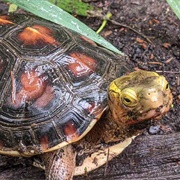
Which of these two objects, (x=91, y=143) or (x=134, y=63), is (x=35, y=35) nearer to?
(x=91, y=143)

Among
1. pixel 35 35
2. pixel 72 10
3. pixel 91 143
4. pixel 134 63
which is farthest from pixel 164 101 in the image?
pixel 72 10

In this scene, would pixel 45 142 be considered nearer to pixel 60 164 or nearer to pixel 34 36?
pixel 60 164

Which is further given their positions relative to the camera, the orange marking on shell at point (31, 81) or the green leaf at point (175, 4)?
the orange marking on shell at point (31, 81)

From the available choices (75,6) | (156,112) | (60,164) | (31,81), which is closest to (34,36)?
(31,81)

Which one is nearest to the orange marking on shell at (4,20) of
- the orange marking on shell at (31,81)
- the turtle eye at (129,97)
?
the orange marking on shell at (31,81)

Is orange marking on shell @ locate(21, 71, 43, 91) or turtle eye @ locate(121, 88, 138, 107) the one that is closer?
turtle eye @ locate(121, 88, 138, 107)

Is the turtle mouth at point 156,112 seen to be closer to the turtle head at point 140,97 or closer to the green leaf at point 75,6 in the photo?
the turtle head at point 140,97

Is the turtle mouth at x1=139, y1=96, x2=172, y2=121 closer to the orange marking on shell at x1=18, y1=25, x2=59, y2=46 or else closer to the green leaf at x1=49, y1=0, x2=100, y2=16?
the orange marking on shell at x1=18, y1=25, x2=59, y2=46

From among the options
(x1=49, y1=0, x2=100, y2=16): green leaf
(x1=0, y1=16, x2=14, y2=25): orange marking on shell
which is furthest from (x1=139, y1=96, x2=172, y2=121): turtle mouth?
(x1=49, y1=0, x2=100, y2=16): green leaf
